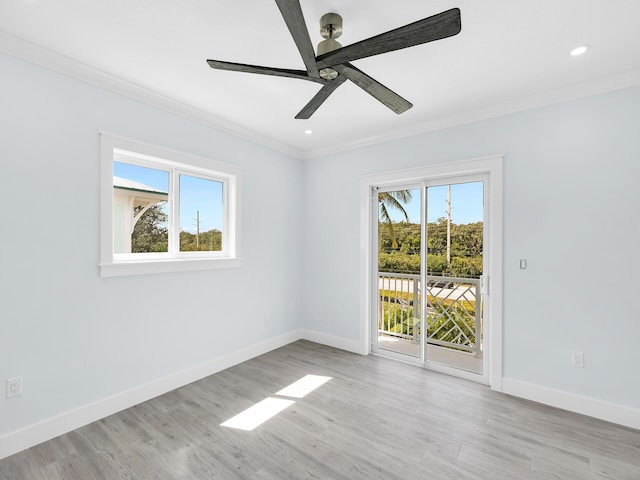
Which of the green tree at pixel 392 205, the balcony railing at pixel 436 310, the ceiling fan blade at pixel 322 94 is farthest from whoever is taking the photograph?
the green tree at pixel 392 205

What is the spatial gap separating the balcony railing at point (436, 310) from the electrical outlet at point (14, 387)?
3.29 m

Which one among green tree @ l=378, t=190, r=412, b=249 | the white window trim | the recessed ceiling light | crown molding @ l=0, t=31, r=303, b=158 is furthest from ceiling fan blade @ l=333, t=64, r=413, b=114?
crown molding @ l=0, t=31, r=303, b=158

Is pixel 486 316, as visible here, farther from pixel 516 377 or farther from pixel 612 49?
pixel 612 49

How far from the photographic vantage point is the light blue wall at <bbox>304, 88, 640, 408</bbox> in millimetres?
2322

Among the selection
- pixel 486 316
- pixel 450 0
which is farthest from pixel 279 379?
pixel 450 0

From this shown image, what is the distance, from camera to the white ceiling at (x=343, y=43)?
169cm

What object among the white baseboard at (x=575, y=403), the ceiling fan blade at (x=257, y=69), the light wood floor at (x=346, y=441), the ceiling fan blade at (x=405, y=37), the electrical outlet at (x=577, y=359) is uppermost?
the ceiling fan blade at (x=257, y=69)

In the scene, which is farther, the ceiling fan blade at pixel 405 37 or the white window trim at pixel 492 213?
the white window trim at pixel 492 213

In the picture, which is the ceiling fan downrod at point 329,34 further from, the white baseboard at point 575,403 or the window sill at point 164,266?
the white baseboard at point 575,403

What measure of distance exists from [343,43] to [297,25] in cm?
82

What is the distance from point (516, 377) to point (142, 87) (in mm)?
4107

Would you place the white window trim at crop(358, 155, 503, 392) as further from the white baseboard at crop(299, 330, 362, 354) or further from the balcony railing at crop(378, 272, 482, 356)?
the white baseboard at crop(299, 330, 362, 354)

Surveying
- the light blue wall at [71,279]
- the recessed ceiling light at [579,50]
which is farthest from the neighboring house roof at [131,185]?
the recessed ceiling light at [579,50]

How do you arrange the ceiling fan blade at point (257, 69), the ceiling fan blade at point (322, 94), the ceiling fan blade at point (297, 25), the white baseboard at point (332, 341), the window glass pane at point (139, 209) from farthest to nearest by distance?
the white baseboard at point (332, 341) < the window glass pane at point (139, 209) < the ceiling fan blade at point (322, 94) < the ceiling fan blade at point (257, 69) < the ceiling fan blade at point (297, 25)
